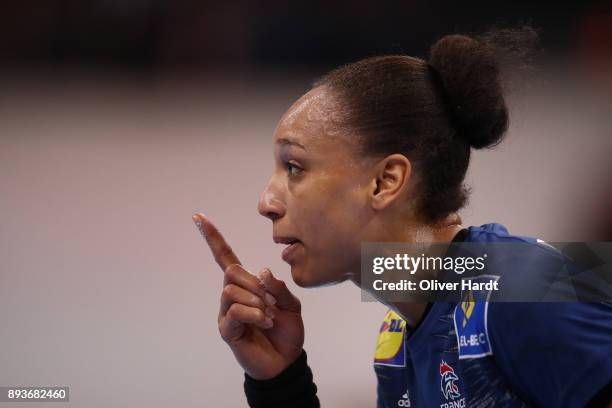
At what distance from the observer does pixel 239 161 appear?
7.11 ft

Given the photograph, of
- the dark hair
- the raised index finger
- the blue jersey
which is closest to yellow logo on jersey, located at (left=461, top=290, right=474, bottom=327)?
the blue jersey

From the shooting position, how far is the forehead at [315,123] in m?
1.03

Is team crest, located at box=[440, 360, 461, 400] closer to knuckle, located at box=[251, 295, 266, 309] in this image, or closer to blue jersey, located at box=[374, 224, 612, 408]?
blue jersey, located at box=[374, 224, 612, 408]

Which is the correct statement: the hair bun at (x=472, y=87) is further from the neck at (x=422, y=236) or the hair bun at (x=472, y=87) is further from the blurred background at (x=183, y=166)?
the blurred background at (x=183, y=166)

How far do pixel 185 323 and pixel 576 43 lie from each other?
138cm

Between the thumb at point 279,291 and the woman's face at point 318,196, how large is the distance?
3.4 inches

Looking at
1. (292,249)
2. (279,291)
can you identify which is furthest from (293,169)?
(279,291)

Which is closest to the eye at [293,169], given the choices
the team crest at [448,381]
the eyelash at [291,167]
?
the eyelash at [291,167]

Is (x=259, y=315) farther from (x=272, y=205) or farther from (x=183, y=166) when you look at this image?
(x=183, y=166)

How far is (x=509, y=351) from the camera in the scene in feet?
2.82

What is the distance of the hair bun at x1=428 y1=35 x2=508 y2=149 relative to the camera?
3.45 feet

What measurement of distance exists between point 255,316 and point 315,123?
290 millimetres

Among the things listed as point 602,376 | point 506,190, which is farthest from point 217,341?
point 602,376

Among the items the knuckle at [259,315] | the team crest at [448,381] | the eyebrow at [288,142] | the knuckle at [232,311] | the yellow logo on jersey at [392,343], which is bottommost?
the team crest at [448,381]
